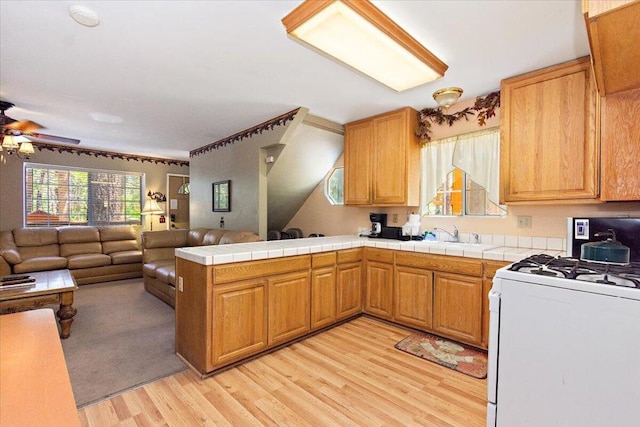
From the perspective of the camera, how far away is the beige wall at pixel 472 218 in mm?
2561

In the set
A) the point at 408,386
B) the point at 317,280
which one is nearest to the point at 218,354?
the point at 317,280

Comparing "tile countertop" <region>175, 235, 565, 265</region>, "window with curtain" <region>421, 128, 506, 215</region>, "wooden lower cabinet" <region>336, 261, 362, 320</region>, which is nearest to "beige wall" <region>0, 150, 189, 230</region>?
"tile countertop" <region>175, 235, 565, 265</region>

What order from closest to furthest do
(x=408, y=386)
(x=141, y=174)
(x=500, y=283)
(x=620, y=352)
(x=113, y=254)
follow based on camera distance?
(x=620, y=352) < (x=500, y=283) < (x=408, y=386) < (x=113, y=254) < (x=141, y=174)

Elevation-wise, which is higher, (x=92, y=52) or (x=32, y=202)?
(x=92, y=52)

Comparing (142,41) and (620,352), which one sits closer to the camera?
(620,352)

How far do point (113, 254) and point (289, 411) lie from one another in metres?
4.99

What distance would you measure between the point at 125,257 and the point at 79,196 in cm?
184

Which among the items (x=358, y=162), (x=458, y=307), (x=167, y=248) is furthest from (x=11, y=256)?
(x=458, y=307)

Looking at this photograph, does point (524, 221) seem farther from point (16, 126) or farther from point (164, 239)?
point (16, 126)

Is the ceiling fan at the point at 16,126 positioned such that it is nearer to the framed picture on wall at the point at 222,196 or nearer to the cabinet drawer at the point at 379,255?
the framed picture on wall at the point at 222,196

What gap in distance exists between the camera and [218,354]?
2.25m

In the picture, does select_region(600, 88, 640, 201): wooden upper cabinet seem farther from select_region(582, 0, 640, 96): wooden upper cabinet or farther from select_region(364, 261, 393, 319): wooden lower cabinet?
select_region(364, 261, 393, 319): wooden lower cabinet

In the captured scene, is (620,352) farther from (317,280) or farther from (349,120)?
(349,120)

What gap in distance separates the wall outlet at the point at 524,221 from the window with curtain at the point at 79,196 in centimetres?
692
